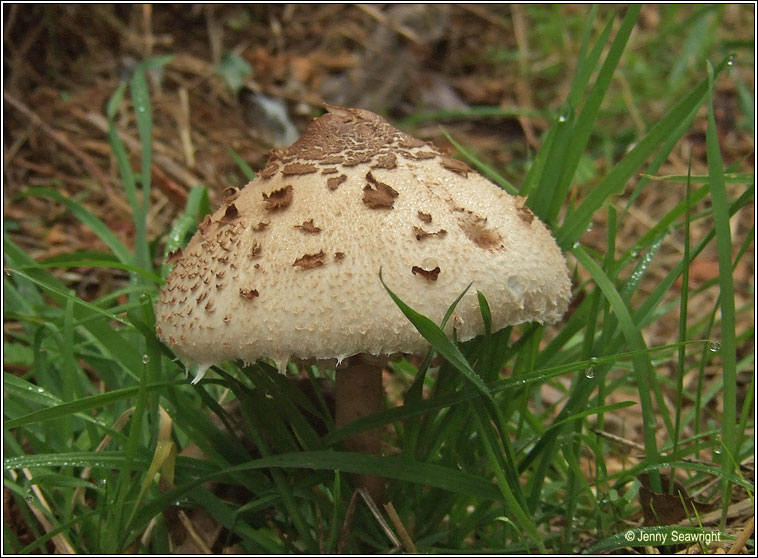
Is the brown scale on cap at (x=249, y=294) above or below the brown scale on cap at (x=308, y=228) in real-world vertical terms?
below

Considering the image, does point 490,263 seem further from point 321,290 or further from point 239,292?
point 239,292

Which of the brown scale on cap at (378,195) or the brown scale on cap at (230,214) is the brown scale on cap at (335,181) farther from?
the brown scale on cap at (230,214)

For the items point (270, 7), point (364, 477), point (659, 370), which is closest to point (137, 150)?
point (270, 7)

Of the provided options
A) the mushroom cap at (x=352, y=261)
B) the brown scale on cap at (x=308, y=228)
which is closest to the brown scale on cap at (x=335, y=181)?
the mushroom cap at (x=352, y=261)

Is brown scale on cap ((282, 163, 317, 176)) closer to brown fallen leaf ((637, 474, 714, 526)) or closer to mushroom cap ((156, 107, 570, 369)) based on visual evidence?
mushroom cap ((156, 107, 570, 369))

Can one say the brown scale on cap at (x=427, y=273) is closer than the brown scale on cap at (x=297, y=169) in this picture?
Yes

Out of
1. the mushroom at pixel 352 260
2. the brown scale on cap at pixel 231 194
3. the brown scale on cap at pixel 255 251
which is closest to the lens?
the mushroom at pixel 352 260

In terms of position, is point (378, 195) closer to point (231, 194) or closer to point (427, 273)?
point (427, 273)
